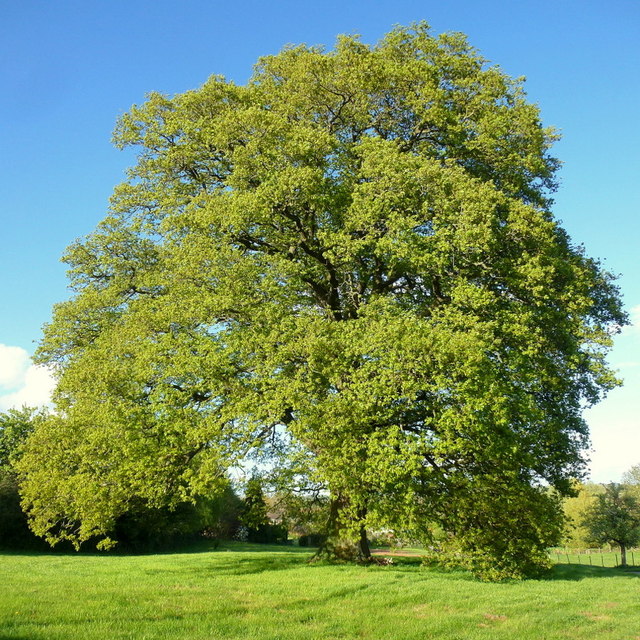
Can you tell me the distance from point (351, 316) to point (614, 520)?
4793 cm

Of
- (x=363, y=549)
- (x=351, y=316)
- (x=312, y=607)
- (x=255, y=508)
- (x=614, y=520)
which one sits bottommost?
(x=614, y=520)

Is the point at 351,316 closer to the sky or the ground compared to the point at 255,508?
closer to the sky

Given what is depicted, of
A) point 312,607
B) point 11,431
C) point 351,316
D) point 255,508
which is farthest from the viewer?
point 11,431

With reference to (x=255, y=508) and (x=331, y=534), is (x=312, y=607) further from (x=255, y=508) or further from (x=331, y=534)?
(x=331, y=534)

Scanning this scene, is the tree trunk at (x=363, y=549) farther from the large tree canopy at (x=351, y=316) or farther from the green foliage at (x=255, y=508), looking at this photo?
the green foliage at (x=255, y=508)

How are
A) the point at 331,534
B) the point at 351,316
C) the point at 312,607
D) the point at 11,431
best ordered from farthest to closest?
the point at 11,431
the point at 331,534
the point at 351,316
the point at 312,607

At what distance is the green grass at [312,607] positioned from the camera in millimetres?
10367

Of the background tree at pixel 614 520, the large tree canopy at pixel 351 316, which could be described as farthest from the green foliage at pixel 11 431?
the background tree at pixel 614 520

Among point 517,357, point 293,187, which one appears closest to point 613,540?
point 517,357

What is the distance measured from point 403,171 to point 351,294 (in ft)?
16.0

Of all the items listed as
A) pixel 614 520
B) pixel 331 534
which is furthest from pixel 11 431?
pixel 614 520

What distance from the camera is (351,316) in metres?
22.3

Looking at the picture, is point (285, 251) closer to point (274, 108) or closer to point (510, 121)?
point (274, 108)

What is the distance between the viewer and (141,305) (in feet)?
69.6
